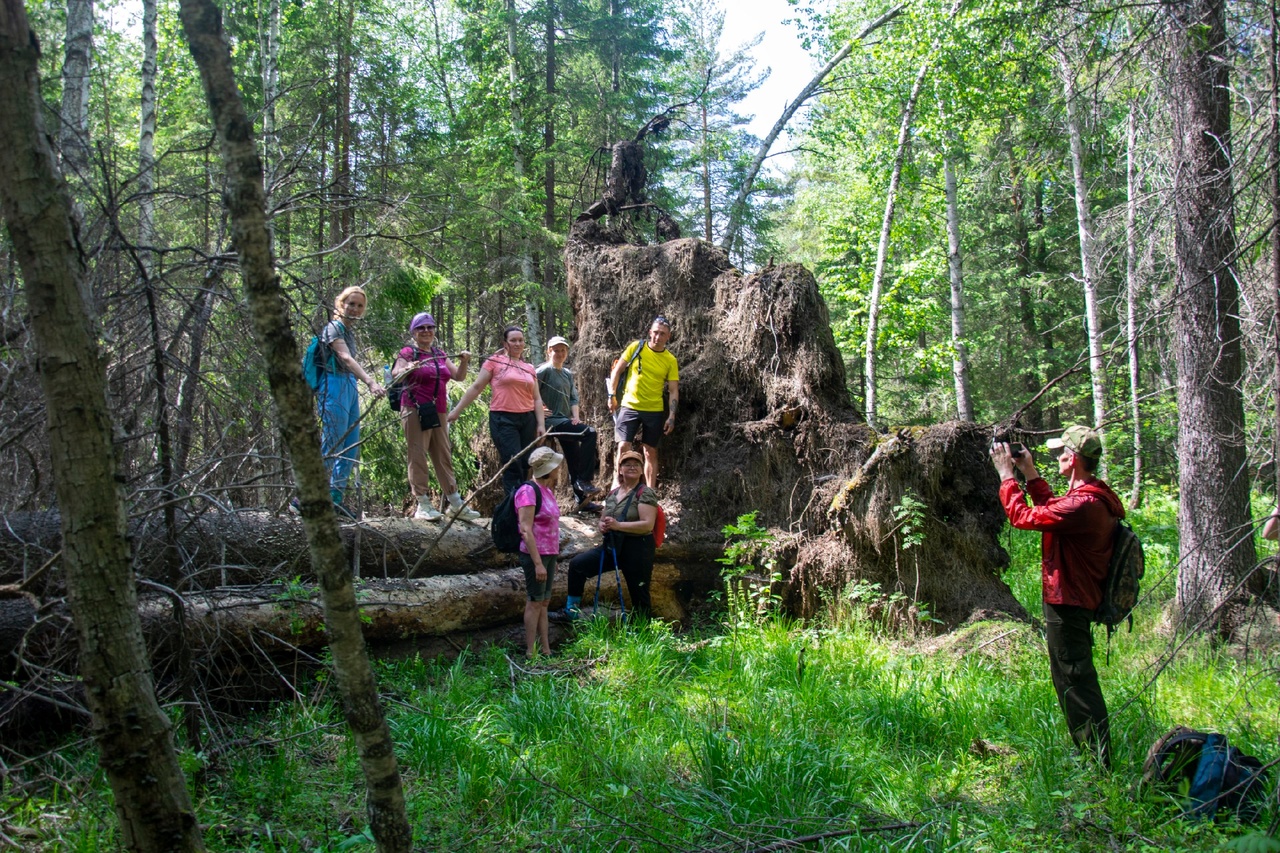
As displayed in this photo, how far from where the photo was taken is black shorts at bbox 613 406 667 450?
877 cm

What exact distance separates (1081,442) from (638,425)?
4.83 m

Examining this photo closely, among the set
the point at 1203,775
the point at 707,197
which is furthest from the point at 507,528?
the point at 707,197

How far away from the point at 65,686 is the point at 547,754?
254 cm

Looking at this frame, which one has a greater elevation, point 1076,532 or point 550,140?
point 550,140

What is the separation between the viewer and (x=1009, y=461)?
482 centimetres

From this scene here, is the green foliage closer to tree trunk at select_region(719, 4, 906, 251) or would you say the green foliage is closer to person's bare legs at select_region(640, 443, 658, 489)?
person's bare legs at select_region(640, 443, 658, 489)

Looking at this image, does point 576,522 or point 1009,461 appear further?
point 576,522

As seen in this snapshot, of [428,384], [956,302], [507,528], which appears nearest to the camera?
[507,528]

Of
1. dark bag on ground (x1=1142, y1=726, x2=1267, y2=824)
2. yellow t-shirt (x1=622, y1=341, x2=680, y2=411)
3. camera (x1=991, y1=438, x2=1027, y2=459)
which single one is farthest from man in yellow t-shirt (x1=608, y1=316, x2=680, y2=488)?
dark bag on ground (x1=1142, y1=726, x2=1267, y2=824)

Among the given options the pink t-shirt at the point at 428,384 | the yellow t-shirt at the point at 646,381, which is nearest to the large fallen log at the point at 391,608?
the pink t-shirt at the point at 428,384

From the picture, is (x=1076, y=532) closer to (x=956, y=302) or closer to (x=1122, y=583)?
(x=1122, y=583)

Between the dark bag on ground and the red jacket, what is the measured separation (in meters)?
0.81

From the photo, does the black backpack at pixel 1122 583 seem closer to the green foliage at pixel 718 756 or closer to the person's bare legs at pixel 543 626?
the green foliage at pixel 718 756

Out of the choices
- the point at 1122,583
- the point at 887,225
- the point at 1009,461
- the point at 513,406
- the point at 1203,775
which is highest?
the point at 887,225
